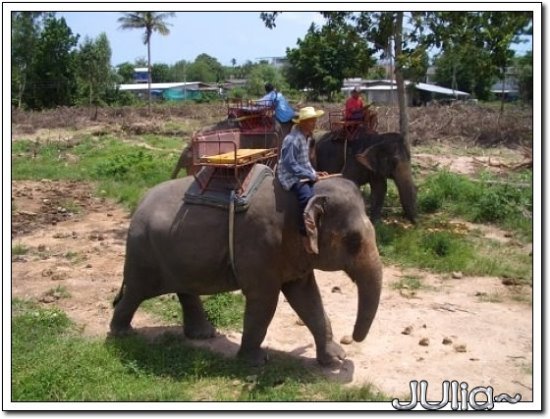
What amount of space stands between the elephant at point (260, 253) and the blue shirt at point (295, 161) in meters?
0.13

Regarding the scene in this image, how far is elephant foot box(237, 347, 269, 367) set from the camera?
19.8 feet

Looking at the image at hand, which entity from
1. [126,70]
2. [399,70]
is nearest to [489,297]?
[399,70]

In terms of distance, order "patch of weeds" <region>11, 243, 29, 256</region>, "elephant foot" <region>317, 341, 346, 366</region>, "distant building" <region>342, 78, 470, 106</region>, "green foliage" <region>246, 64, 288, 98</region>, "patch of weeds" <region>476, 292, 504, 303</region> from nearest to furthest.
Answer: "elephant foot" <region>317, 341, 346, 366</region> → "patch of weeds" <region>476, 292, 504, 303</region> → "patch of weeds" <region>11, 243, 29, 256</region> → "green foliage" <region>246, 64, 288, 98</region> → "distant building" <region>342, 78, 470, 106</region>

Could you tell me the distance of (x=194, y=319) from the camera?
676 centimetres

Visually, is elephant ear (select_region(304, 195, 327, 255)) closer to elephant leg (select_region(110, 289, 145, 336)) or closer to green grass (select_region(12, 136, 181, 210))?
elephant leg (select_region(110, 289, 145, 336))

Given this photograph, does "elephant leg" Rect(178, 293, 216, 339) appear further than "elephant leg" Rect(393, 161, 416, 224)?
No

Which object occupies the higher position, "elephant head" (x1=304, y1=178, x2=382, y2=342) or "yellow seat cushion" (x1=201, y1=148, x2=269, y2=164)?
"yellow seat cushion" (x1=201, y1=148, x2=269, y2=164)

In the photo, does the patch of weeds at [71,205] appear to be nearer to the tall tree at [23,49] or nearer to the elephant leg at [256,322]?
the elephant leg at [256,322]

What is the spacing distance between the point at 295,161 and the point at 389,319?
104 inches

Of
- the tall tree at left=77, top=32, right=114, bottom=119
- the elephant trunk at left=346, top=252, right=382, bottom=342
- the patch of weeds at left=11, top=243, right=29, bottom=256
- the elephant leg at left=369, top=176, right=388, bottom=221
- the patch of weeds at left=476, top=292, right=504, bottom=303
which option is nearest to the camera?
the elephant trunk at left=346, top=252, right=382, bottom=342

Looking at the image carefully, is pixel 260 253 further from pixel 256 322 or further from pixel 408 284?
pixel 408 284

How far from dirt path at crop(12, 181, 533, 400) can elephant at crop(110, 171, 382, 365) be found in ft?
1.83

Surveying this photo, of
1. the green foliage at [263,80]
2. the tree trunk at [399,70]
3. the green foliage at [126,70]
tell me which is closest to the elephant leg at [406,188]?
the tree trunk at [399,70]
